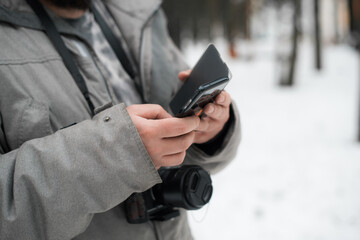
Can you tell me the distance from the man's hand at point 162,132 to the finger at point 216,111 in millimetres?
75

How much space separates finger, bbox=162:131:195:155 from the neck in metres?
0.64

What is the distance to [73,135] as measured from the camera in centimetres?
90

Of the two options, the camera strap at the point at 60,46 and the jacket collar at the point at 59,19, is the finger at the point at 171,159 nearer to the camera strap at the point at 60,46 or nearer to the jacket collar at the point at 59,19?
the camera strap at the point at 60,46

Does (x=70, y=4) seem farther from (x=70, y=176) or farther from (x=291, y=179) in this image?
(x=291, y=179)

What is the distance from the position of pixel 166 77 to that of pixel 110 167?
605 mm

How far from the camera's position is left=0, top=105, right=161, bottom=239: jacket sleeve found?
849mm

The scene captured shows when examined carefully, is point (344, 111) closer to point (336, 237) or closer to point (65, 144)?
point (336, 237)

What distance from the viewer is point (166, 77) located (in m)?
1.40

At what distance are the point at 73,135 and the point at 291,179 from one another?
353 centimetres

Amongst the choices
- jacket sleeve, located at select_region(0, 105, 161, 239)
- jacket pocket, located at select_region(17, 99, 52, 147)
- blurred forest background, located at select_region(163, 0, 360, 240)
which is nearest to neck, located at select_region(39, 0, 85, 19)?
jacket pocket, located at select_region(17, 99, 52, 147)

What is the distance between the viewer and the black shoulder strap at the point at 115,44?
1323mm

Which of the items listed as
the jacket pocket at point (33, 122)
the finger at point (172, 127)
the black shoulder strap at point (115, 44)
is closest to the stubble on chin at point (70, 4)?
the black shoulder strap at point (115, 44)

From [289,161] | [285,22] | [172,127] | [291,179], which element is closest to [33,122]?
[172,127]

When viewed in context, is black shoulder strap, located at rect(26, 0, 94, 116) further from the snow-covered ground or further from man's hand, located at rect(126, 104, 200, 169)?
the snow-covered ground
